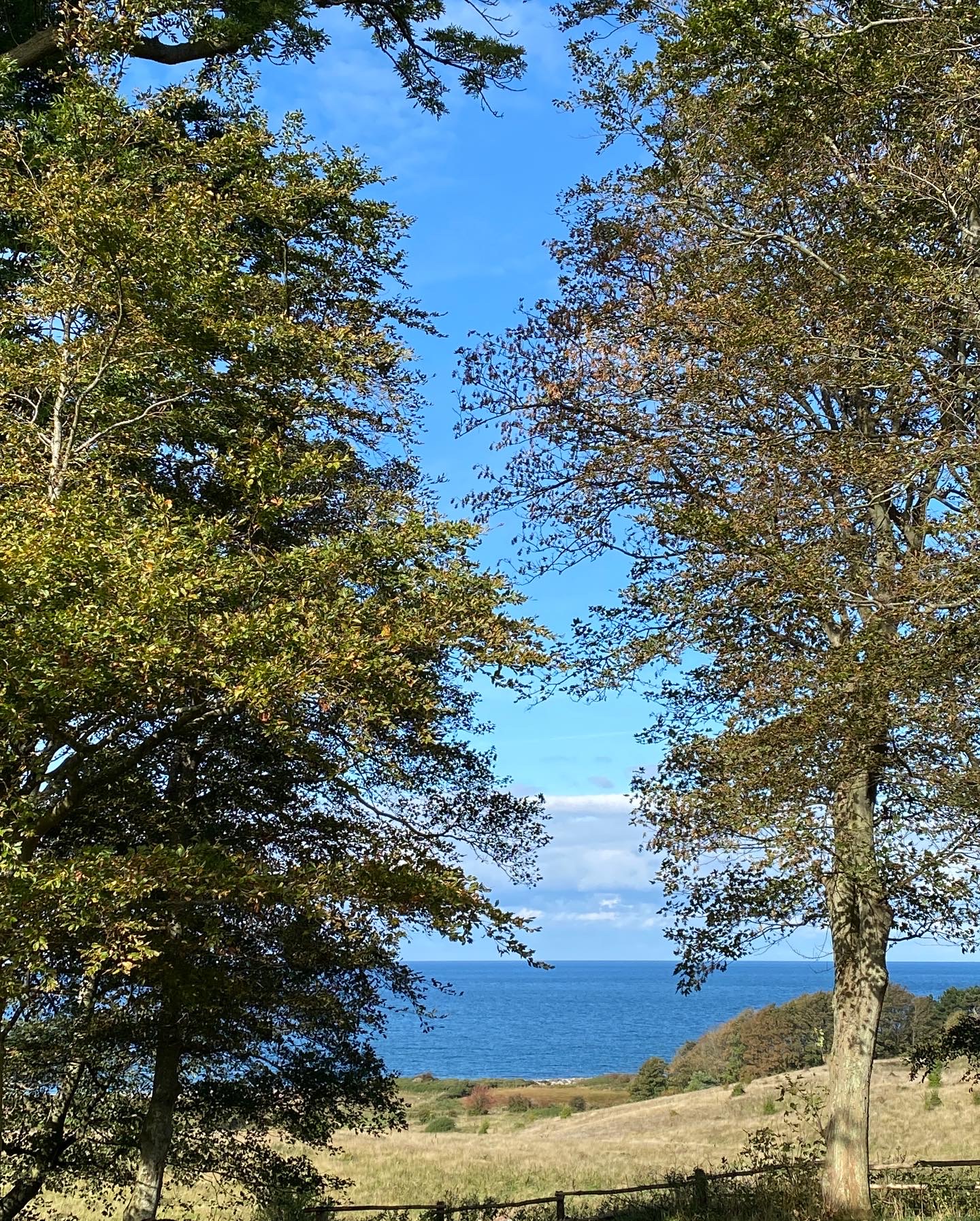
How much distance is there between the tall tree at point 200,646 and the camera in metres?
8.30

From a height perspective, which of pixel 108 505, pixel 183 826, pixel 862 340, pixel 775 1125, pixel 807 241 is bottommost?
pixel 775 1125

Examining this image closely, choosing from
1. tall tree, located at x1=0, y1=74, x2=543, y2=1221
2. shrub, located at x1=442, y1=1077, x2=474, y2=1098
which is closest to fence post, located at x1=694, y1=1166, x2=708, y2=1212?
tall tree, located at x1=0, y1=74, x2=543, y2=1221

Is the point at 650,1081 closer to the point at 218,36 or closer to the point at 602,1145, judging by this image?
the point at 602,1145

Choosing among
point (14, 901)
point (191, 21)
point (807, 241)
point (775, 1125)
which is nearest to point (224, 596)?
point (14, 901)

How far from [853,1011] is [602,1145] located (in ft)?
64.7

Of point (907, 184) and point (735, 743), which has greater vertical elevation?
point (907, 184)

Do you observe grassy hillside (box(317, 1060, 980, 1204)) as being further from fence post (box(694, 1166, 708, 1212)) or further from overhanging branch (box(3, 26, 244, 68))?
overhanging branch (box(3, 26, 244, 68))

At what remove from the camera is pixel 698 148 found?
14211mm

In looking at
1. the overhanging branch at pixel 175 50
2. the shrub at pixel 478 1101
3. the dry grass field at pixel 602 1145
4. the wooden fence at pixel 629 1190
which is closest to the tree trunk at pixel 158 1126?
the dry grass field at pixel 602 1145

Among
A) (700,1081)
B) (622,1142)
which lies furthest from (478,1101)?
(622,1142)

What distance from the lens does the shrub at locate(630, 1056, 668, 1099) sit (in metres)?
49.0

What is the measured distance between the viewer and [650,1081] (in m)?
49.9

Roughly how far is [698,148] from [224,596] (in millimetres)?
9731

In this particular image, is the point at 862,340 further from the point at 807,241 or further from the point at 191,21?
the point at 191,21
